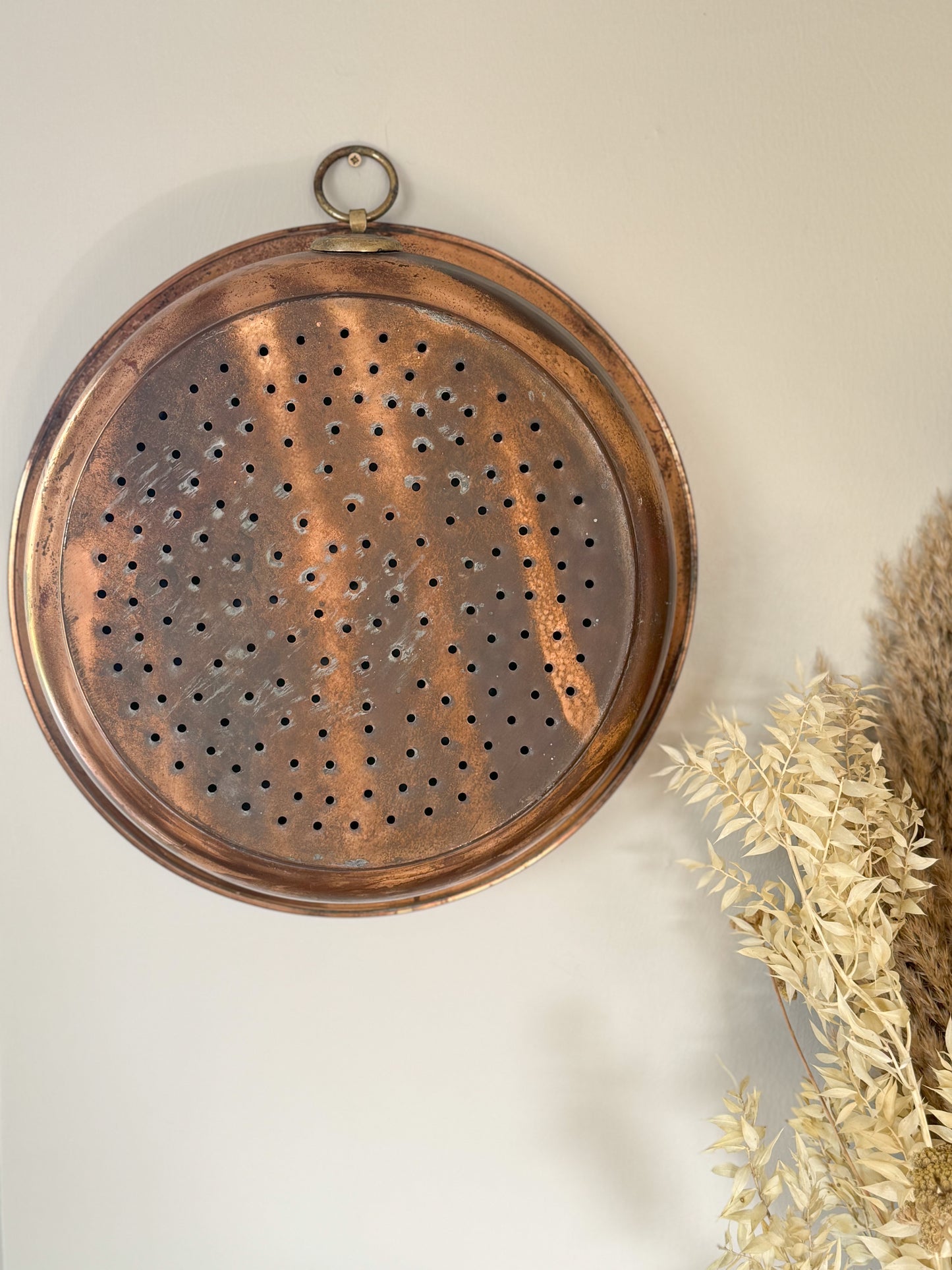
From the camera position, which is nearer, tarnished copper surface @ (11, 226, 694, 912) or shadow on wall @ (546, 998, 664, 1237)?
tarnished copper surface @ (11, 226, 694, 912)

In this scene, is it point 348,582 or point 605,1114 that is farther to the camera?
point 605,1114

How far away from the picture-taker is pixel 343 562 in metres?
0.66

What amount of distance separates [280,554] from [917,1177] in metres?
0.65

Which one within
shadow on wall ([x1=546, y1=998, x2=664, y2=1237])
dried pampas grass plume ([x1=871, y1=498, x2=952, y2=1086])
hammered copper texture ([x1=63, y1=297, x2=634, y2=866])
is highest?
hammered copper texture ([x1=63, y1=297, x2=634, y2=866])

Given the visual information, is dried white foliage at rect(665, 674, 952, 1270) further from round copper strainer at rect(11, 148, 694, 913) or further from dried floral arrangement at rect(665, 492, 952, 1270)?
round copper strainer at rect(11, 148, 694, 913)

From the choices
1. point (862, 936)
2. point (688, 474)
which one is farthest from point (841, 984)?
Result: point (688, 474)

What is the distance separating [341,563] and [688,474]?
0.31 meters

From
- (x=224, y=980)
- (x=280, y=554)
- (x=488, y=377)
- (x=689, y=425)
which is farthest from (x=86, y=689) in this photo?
(x=689, y=425)

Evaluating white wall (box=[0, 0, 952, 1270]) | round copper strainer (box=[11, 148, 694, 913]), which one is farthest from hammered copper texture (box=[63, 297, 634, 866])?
white wall (box=[0, 0, 952, 1270])

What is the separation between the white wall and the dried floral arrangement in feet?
0.28

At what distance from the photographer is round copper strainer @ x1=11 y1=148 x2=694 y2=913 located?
65 centimetres

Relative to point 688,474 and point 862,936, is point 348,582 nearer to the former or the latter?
point 688,474

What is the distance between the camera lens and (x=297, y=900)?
68 cm

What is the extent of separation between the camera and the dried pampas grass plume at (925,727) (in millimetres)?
641
